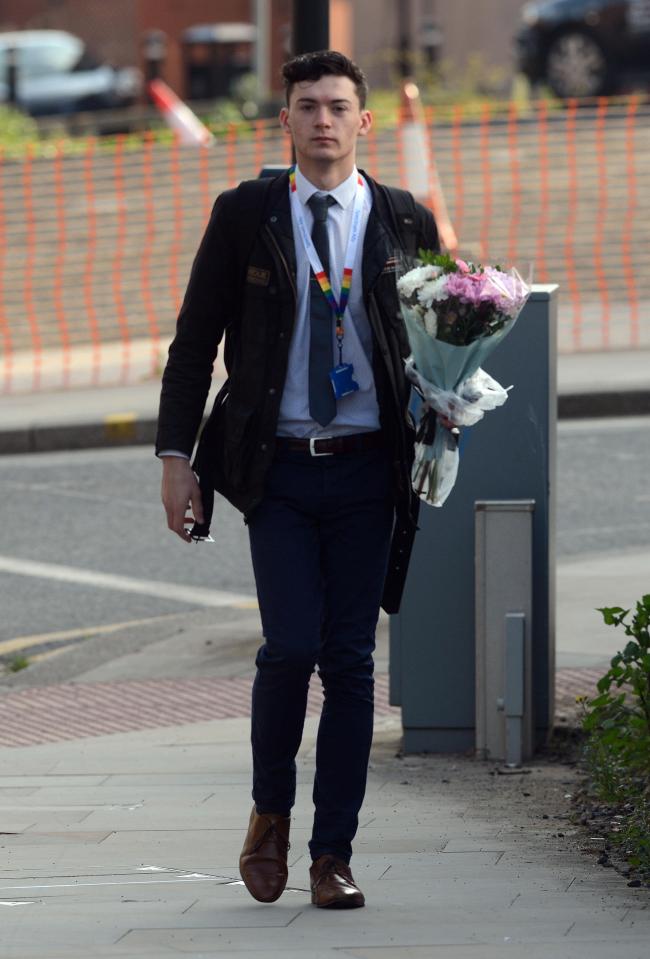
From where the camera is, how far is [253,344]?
4199 mm

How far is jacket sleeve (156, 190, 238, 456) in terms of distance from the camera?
4.27 m

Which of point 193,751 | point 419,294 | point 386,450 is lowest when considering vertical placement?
point 193,751

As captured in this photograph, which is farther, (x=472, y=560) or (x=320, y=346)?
(x=472, y=560)

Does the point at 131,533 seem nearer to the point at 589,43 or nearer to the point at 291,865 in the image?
the point at 291,865

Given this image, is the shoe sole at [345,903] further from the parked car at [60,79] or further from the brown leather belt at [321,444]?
the parked car at [60,79]

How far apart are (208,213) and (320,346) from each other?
1365cm

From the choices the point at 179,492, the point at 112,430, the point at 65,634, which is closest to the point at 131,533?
the point at 65,634

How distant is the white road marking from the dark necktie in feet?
14.2

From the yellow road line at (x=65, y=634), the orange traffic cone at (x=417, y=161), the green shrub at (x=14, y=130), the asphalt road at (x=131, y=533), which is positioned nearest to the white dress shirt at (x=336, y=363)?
the yellow road line at (x=65, y=634)

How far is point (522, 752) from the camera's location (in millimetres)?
5754

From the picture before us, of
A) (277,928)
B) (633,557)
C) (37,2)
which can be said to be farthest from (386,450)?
(37,2)

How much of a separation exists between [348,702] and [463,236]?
44.9 ft

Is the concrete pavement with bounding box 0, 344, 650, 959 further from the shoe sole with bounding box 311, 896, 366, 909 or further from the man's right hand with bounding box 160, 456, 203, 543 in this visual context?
the man's right hand with bounding box 160, 456, 203, 543

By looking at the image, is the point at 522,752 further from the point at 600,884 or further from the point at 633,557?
the point at 633,557
